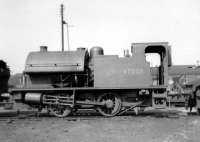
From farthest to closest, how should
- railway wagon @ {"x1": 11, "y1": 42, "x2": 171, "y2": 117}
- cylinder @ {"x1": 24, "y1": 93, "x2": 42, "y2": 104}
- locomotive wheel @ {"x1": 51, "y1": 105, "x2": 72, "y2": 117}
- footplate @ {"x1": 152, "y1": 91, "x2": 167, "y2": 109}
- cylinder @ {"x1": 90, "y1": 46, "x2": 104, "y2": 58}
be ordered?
cylinder @ {"x1": 90, "y1": 46, "x2": 104, "y2": 58} → locomotive wheel @ {"x1": 51, "y1": 105, "x2": 72, "y2": 117} → cylinder @ {"x1": 24, "y1": 93, "x2": 42, "y2": 104} → railway wagon @ {"x1": 11, "y1": 42, "x2": 171, "y2": 117} → footplate @ {"x1": 152, "y1": 91, "x2": 167, "y2": 109}

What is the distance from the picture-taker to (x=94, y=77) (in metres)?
11.1

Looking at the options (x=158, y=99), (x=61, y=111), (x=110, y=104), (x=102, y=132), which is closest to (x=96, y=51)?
(x=110, y=104)

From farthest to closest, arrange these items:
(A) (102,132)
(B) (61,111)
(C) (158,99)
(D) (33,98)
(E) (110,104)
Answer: (B) (61,111)
(D) (33,98)
(E) (110,104)
(C) (158,99)
(A) (102,132)

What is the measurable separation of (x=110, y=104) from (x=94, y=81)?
3.96ft

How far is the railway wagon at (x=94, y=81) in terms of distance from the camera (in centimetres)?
1093

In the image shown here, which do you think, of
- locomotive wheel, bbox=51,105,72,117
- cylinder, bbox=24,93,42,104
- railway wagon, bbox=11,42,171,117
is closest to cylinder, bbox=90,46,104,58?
railway wagon, bbox=11,42,171,117

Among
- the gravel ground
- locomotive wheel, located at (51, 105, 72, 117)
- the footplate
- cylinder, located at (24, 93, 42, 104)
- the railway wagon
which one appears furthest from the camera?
locomotive wheel, located at (51, 105, 72, 117)

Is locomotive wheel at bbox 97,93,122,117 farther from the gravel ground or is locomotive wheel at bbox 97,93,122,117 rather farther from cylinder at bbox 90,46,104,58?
cylinder at bbox 90,46,104,58

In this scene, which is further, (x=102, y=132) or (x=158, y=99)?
(x=158, y=99)

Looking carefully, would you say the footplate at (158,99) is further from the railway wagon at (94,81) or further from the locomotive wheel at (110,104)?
the locomotive wheel at (110,104)

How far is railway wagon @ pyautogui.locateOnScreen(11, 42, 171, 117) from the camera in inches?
430

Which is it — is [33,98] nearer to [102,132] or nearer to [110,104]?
[110,104]

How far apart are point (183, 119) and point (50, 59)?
20.4 feet

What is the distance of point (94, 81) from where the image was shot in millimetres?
11078
